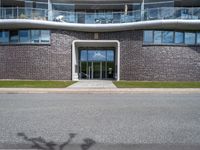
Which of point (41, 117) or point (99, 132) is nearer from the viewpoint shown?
point (99, 132)

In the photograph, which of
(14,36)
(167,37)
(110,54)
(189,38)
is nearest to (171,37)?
(167,37)

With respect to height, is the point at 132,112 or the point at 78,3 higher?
the point at 78,3

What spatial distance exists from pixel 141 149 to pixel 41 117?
4204 mm

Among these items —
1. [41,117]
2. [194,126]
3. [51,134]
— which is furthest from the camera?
[41,117]

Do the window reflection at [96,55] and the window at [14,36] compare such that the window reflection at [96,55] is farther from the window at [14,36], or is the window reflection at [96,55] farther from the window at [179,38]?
the window at [179,38]

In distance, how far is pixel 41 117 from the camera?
8758mm

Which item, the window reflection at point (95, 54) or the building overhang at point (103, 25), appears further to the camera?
the window reflection at point (95, 54)

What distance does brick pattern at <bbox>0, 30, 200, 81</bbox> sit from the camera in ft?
90.5

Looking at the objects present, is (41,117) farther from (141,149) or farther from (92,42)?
(92,42)

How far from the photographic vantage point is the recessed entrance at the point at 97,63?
105ft

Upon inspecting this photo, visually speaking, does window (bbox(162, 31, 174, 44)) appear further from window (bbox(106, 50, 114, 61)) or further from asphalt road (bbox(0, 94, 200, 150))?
asphalt road (bbox(0, 94, 200, 150))

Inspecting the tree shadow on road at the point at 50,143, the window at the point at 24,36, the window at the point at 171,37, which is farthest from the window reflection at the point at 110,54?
the tree shadow on road at the point at 50,143

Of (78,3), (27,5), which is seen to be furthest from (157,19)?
(27,5)

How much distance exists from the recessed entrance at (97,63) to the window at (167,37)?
6.76 meters
